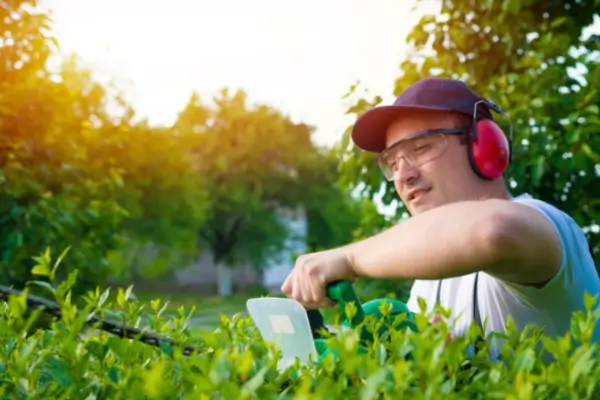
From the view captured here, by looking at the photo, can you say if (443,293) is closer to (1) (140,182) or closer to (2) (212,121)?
(1) (140,182)

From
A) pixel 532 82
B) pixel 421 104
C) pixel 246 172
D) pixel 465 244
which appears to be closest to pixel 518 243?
pixel 465 244

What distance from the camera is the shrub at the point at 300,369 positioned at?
1.48 meters

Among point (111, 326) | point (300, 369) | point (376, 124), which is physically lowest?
point (300, 369)

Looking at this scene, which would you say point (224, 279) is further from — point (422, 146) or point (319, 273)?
point (319, 273)

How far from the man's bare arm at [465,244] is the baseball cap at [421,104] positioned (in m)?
1.13

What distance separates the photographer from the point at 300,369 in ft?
6.20

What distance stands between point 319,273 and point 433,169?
3.54ft

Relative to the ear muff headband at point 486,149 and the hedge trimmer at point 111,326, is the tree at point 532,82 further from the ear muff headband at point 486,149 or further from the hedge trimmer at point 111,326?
the hedge trimmer at point 111,326

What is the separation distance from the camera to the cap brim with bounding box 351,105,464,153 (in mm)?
3068

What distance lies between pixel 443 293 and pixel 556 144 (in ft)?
13.5

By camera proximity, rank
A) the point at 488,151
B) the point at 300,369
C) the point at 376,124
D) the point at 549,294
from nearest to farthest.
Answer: the point at 300,369
the point at 549,294
the point at 488,151
the point at 376,124

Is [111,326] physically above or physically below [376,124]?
below

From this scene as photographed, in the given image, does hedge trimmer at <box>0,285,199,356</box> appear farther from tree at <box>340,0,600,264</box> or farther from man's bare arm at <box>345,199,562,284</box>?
tree at <box>340,0,600,264</box>

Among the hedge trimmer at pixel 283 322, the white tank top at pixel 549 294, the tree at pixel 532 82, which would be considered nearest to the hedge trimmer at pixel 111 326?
the hedge trimmer at pixel 283 322
